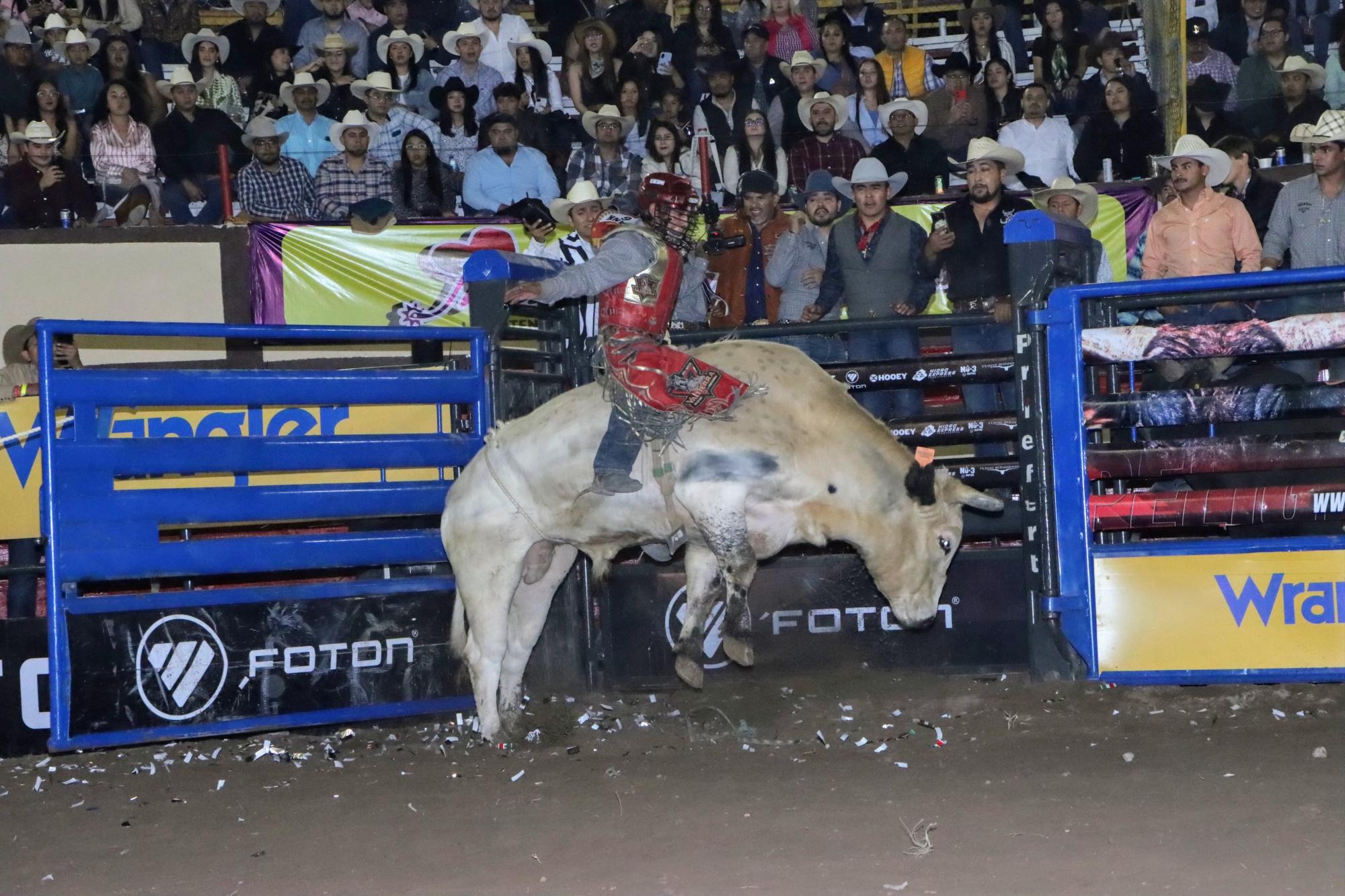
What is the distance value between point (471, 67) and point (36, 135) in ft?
12.0

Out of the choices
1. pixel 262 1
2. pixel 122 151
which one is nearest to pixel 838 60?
pixel 262 1

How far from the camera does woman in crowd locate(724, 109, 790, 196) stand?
1098 centimetres

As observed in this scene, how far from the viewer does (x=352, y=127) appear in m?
11.3

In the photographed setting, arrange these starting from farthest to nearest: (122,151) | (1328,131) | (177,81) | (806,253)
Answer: (177,81), (122,151), (806,253), (1328,131)

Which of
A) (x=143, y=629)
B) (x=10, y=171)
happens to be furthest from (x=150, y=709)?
(x=10, y=171)

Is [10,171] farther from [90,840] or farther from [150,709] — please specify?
[90,840]

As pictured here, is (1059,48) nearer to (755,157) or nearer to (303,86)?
(755,157)

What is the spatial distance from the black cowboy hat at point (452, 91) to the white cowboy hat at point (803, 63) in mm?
2635

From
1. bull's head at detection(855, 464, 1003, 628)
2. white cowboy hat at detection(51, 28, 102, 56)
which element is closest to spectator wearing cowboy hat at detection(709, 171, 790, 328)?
bull's head at detection(855, 464, 1003, 628)

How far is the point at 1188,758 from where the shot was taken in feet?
18.3

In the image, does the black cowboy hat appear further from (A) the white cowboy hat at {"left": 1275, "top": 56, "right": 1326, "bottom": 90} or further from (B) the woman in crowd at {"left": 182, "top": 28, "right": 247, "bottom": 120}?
(A) the white cowboy hat at {"left": 1275, "top": 56, "right": 1326, "bottom": 90}

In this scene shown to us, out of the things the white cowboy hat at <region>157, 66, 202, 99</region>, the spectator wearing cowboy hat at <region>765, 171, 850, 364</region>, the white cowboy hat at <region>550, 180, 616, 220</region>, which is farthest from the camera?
the white cowboy hat at <region>157, 66, 202, 99</region>

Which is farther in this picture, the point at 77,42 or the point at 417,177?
the point at 77,42

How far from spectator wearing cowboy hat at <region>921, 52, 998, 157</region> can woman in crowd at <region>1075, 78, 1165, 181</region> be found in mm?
844
